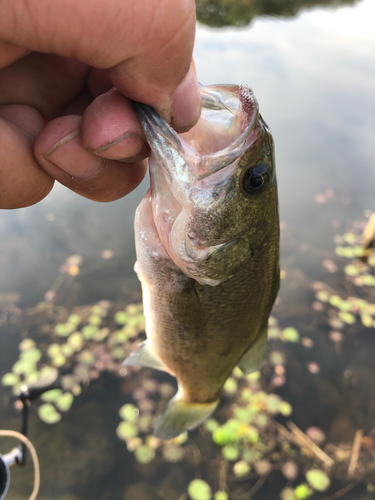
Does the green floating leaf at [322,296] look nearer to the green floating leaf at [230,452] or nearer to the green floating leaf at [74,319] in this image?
the green floating leaf at [230,452]

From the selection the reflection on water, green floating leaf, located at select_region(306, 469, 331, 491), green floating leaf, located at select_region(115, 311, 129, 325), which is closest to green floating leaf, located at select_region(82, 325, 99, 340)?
green floating leaf, located at select_region(115, 311, 129, 325)

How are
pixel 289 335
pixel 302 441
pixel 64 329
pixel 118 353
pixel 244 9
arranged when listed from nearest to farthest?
1. pixel 302 441
2. pixel 118 353
3. pixel 64 329
4. pixel 289 335
5. pixel 244 9

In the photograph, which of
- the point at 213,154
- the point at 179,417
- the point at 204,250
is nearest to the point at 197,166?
the point at 213,154

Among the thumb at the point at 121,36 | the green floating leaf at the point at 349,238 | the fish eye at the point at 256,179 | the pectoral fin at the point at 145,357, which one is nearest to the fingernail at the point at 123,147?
the thumb at the point at 121,36

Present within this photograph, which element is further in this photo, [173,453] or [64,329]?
[64,329]

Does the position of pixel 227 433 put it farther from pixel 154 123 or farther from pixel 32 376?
pixel 154 123

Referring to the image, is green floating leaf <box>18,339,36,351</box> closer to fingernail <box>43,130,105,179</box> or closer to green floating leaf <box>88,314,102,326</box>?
green floating leaf <box>88,314,102,326</box>
